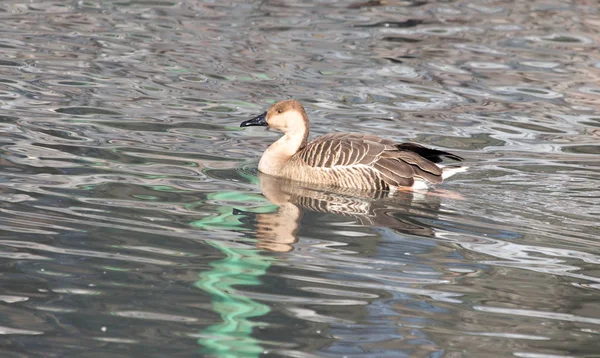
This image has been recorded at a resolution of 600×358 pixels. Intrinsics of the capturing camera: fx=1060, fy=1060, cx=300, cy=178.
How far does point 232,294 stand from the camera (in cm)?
631

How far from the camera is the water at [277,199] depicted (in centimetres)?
593

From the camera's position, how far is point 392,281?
6.75 meters

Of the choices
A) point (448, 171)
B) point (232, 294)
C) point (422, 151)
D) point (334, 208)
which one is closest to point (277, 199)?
point (334, 208)

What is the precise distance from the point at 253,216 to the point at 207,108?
13.8ft

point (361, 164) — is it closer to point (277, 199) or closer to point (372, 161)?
point (372, 161)

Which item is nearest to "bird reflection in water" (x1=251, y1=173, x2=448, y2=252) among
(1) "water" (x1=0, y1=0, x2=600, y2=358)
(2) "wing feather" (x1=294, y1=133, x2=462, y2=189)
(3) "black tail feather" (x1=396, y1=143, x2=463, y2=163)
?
(1) "water" (x1=0, y1=0, x2=600, y2=358)

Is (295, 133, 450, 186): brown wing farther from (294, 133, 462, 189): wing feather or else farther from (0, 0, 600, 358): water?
(0, 0, 600, 358): water

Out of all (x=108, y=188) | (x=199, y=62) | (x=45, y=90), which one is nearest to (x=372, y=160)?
(x=108, y=188)

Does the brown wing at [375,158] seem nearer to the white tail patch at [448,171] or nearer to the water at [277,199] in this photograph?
the white tail patch at [448,171]

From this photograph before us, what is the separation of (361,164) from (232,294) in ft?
12.0

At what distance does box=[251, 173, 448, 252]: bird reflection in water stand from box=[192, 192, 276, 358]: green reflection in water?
0.27 meters

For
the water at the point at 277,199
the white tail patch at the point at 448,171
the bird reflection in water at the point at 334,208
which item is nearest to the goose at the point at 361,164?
the white tail patch at the point at 448,171

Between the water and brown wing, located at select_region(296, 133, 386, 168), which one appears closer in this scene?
the water

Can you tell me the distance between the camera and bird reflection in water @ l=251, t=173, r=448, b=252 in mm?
7863
